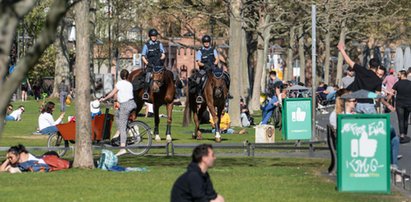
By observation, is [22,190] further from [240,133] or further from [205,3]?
[205,3]

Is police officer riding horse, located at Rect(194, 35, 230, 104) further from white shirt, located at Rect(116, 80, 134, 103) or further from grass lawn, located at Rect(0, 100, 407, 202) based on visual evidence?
grass lawn, located at Rect(0, 100, 407, 202)

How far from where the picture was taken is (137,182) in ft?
66.3

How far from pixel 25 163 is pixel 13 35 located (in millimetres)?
13248

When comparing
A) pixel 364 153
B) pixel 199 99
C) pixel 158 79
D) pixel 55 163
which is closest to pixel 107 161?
pixel 55 163

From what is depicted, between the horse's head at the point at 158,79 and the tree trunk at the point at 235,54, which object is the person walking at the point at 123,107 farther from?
the tree trunk at the point at 235,54

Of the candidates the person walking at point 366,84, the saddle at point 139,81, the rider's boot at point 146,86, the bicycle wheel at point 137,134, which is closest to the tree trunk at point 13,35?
the person walking at point 366,84

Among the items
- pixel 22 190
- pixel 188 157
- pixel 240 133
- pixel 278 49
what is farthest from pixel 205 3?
pixel 278 49

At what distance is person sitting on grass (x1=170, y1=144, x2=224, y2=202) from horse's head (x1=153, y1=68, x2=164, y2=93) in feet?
59.9

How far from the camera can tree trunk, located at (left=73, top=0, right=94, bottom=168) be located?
74.1ft

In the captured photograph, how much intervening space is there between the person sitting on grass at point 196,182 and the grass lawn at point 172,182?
3.86 meters

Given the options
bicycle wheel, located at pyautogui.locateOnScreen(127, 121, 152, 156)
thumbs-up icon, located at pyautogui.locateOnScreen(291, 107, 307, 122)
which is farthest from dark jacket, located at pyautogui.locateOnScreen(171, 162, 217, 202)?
thumbs-up icon, located at pyautogui.locateOnScreen(291, 107, 307, 122)

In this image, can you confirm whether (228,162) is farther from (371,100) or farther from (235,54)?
(235,54)

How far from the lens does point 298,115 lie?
102 ft

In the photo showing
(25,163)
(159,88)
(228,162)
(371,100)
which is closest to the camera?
(25,163)
